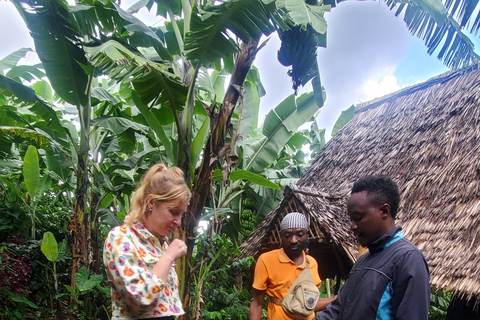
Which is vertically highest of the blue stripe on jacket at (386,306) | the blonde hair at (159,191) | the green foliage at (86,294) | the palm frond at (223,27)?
the palm frond at (223,27)

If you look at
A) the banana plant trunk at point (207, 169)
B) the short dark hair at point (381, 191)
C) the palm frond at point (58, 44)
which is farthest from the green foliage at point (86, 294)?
the short dark hair at point (381, 191)

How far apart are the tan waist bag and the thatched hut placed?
1.19 meters

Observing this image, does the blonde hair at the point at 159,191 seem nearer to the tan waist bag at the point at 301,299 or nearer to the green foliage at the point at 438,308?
the tan waist bag at the point at 301,299

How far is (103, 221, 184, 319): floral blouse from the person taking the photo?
1.64m

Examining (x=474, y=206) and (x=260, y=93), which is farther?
(x=260, y=93)

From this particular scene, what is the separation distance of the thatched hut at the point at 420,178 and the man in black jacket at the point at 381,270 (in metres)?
1.90

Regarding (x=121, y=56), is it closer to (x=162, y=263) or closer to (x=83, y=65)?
(x=83, y=65)

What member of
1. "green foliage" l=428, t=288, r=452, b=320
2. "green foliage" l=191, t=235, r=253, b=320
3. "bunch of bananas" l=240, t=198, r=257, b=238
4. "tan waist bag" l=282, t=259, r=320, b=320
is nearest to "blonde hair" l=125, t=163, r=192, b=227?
"tan waist bag" l=282, t=259, r=320, b=320

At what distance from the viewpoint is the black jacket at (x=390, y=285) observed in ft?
5.31

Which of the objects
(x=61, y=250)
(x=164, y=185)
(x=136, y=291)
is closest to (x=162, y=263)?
(x=136, y=291)

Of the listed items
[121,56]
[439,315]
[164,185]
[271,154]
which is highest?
[121,56]

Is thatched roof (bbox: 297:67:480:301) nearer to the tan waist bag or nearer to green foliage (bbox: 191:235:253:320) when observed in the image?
the tan waist bag

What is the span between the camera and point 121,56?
3.66 m

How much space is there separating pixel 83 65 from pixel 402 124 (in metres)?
4.65
